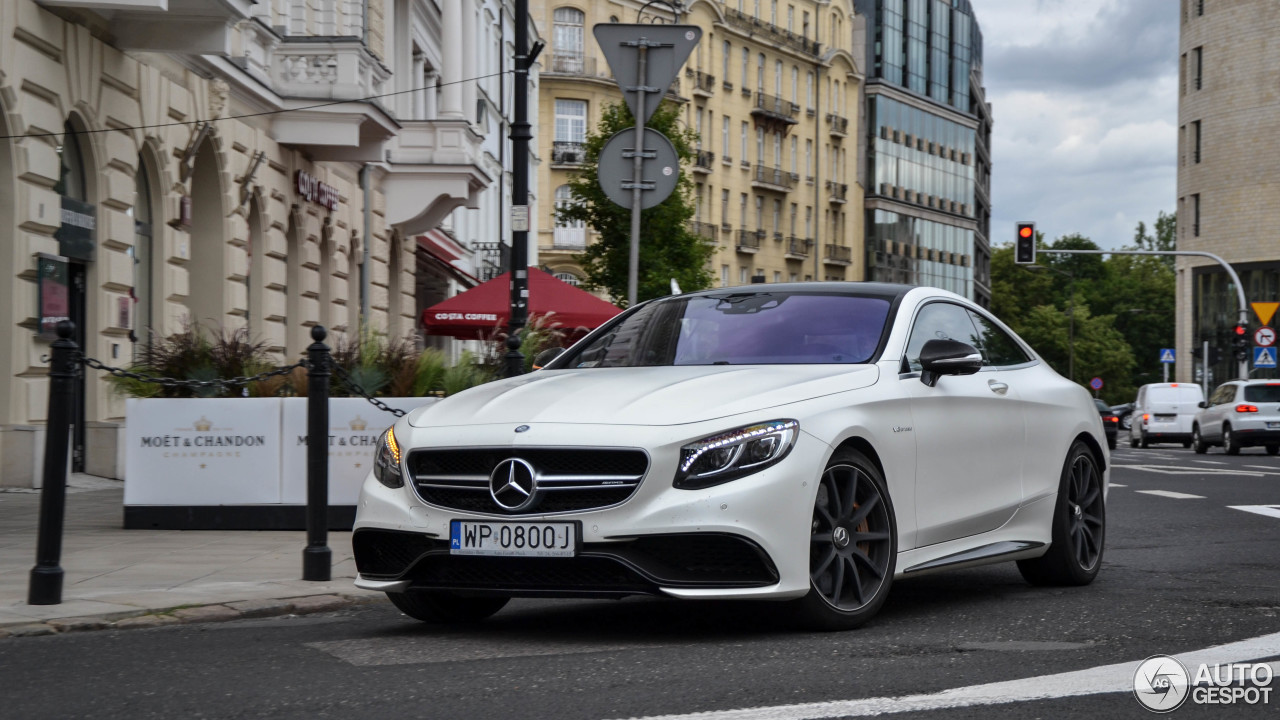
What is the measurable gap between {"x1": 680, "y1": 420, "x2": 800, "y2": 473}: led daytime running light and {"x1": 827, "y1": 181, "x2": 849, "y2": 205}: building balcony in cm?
9269

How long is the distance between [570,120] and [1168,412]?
121ft

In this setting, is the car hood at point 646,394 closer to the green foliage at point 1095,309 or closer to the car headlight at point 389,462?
the car headlight at point 389,462

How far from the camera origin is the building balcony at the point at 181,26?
17.5 meters

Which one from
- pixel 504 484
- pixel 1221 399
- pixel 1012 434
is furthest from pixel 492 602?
pixel 1221 399

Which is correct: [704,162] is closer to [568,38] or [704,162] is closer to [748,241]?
[748,241]

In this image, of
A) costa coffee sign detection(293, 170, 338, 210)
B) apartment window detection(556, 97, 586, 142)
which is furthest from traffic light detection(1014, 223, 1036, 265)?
apartment window detection(556, 97, 586, 142)

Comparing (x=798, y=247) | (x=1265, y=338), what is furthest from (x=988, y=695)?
(x=798, y=247)

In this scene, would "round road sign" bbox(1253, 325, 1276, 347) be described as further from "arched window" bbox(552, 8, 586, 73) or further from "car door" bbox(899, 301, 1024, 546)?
"car door" bbox(899, 301, 1024, 546)

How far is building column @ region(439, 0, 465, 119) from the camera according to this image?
3234 cm

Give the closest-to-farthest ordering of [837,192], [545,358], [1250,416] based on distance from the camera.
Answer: [545,358] < [1250,416] < [837,192]

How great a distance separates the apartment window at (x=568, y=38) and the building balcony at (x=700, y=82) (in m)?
6.23

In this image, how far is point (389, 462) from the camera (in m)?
6.94

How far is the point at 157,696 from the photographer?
553cm

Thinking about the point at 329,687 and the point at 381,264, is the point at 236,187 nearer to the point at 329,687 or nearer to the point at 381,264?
the point at 381,264
